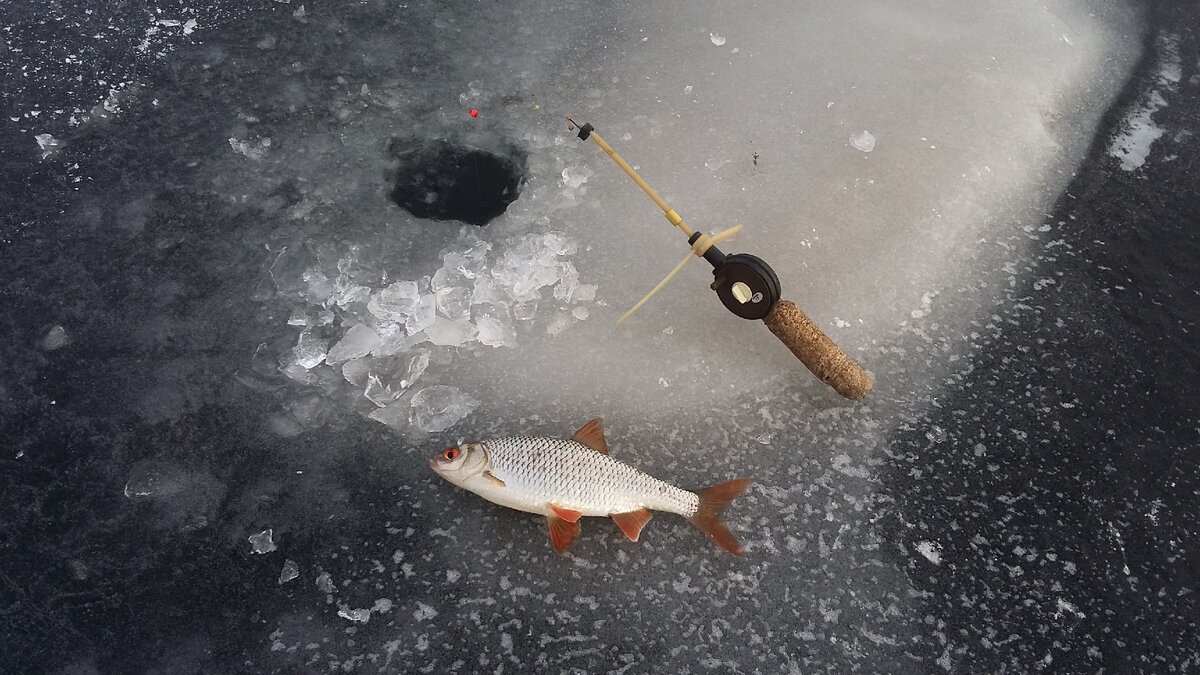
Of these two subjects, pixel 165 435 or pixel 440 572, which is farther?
pixel 165 435

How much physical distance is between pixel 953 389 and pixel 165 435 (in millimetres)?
2059

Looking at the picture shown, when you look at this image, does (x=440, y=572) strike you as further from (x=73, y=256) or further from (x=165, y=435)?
(x=73, y=256)

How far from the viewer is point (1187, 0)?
125 inches

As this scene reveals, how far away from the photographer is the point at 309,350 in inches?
82.6

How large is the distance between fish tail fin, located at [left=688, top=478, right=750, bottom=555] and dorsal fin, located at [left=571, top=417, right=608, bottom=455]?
0.86ft

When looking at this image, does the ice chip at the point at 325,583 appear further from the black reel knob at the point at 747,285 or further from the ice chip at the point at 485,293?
the black reel knob at the point at 747,285

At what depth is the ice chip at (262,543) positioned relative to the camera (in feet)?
6.00

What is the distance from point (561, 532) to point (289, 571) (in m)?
0.63

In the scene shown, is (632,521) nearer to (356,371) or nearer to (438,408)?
(438,408)

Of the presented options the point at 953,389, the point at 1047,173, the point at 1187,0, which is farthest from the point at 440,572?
the point at 1187,0

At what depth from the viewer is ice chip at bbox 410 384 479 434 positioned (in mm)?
2012

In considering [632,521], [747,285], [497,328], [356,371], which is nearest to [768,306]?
[747,285]

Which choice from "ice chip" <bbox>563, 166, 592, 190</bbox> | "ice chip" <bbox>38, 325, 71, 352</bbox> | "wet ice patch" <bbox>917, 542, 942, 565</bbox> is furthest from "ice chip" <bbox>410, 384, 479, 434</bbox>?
"wet ice patch" <bbox>917, 542, 942, 565</bbox>

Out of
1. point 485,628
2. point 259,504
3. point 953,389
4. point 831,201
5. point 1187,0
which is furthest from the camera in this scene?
point 1187,0
